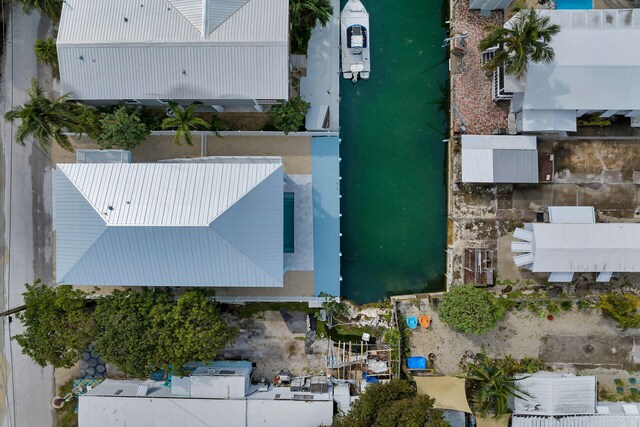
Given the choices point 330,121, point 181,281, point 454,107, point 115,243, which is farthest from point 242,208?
point 454,107

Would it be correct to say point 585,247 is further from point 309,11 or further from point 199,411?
point 199,411

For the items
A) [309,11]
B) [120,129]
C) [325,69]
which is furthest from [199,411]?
[309,11]

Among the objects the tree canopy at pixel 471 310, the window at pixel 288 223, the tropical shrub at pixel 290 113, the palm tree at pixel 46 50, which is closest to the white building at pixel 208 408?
the window at pixel 288 223

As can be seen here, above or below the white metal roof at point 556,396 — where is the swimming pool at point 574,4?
above

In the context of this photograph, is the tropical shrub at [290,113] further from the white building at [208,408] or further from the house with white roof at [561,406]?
the house with white roof at [561,406]

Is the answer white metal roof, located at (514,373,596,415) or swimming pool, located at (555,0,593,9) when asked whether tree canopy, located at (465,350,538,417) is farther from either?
swimming pool, located at (555,0,593,9)

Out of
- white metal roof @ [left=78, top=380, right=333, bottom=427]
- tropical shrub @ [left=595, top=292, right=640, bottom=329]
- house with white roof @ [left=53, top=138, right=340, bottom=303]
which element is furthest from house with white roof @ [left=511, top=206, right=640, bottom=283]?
house with white roof @ [left=53, top=138, right=340, bottom=303]

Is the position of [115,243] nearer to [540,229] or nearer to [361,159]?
[361,159]
